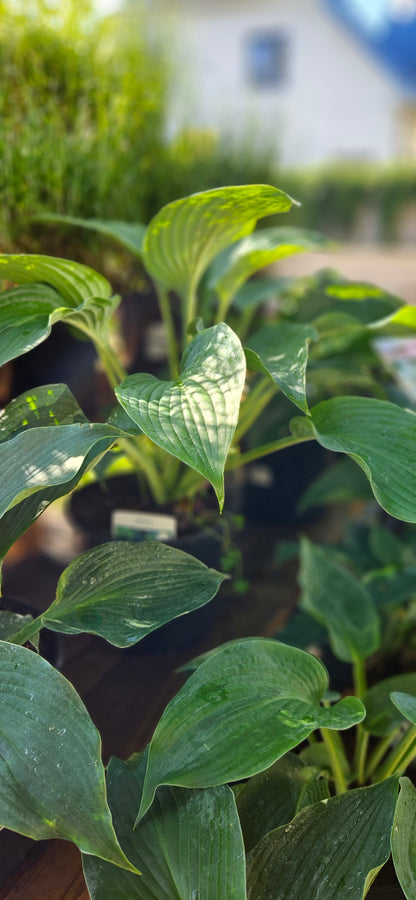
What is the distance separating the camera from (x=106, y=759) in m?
0.64

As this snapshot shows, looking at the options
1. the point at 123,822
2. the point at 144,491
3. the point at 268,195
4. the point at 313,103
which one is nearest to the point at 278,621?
the point at 144,491

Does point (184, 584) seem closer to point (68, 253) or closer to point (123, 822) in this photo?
point (123, 822)

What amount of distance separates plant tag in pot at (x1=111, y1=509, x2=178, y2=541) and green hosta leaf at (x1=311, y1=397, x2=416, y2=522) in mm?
246

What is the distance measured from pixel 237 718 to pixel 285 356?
1.17 feet

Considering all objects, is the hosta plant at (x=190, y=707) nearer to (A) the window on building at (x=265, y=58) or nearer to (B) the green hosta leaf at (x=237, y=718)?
(B) the green hosta leaf at (x=237, y=718)

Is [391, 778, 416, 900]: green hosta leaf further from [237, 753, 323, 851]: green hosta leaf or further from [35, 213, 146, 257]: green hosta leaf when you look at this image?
[35, 213, 146, 257]: green hosta leaf

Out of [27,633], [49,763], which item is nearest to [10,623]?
[27,633]

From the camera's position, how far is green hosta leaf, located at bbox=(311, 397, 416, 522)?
22.4 inches

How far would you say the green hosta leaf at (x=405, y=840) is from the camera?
0.47 metres

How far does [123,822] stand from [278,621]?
0.53m

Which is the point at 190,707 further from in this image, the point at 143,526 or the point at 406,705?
the point at 143,526

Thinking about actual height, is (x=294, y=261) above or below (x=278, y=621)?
above

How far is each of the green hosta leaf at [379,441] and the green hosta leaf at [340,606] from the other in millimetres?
231

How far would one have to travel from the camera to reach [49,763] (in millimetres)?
451
